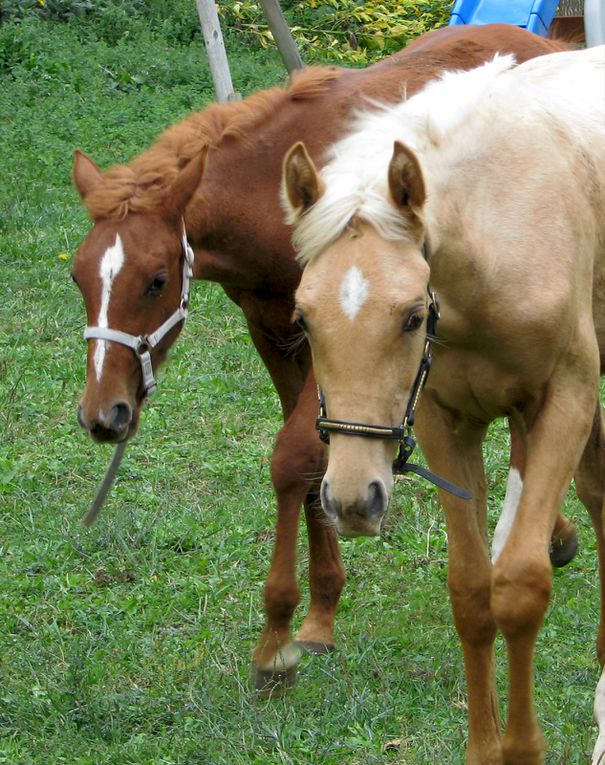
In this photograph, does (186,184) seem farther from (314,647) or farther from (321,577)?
(314,647)

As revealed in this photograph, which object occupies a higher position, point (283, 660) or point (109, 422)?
point (109, 422)

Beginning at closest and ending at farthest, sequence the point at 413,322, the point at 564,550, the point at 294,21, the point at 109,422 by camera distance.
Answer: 1. the point at 413,322
2. the point at 109,422
3. the point at 564,550
4. the point at 294,21

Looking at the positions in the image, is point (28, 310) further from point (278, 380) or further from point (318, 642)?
point (318, 642)

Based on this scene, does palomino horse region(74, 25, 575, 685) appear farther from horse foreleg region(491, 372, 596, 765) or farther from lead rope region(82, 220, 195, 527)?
horse foreleg region(491, 372, 596, 765)

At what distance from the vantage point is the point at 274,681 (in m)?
4.51

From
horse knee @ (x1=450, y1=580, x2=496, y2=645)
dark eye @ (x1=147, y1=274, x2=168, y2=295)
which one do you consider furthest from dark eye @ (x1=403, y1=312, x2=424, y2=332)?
dark eye @ (x1=147, y1=274, x2=168, y2=295)

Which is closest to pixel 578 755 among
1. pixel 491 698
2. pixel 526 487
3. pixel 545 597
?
pixel 491 698

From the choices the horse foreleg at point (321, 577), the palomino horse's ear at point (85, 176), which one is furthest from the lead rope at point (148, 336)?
the horse foreleg at point (321, 577)

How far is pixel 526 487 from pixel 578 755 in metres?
0.82

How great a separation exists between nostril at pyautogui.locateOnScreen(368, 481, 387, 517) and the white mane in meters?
0.64

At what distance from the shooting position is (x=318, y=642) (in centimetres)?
494

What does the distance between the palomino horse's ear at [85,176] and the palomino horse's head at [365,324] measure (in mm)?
1690

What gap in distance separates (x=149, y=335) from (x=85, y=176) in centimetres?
73

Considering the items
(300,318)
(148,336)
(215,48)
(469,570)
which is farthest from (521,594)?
(215,48)
